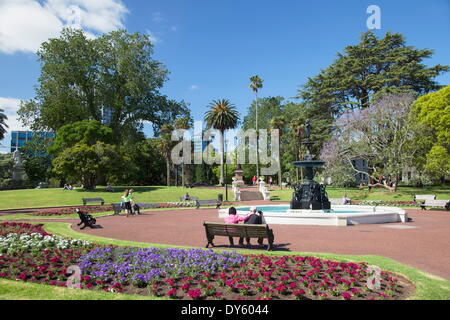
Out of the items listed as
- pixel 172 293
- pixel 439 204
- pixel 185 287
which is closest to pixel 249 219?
pixel 185 287

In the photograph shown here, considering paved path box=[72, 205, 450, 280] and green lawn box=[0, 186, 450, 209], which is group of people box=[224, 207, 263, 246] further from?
green lawn box=[0, 186, 450, 209]

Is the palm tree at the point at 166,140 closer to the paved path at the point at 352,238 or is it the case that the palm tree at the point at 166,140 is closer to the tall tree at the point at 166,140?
the tall tree at the point at 166,140

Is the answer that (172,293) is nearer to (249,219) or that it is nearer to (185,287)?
(185,287)

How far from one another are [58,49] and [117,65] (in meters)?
8.03

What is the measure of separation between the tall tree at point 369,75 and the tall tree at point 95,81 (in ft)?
83.5

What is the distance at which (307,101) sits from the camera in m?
51.7

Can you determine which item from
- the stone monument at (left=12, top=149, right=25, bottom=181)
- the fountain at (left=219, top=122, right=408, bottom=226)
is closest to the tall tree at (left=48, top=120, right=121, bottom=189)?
the stone monument at (left=12, top=149, right=25, bottom=181)

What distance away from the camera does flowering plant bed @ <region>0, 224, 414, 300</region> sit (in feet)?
18.7

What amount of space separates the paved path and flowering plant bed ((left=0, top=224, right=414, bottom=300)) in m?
2.04

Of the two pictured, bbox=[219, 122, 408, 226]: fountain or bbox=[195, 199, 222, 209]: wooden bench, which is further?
bbox=[195, 199, 222, 209]: wooden bench

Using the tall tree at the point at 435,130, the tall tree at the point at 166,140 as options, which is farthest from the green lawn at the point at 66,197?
the tall tree at the point at 435,130

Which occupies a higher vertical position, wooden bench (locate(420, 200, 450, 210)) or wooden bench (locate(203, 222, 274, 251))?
wooden bench (locate(203, 222, 274, 251))
